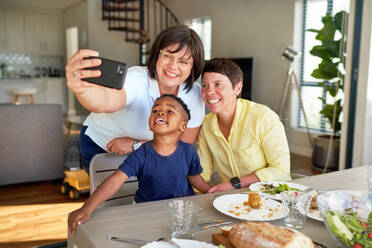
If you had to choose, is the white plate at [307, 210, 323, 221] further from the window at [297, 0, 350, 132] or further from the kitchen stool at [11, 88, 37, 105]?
the kitchen stool at [11, 88, 37, 105]

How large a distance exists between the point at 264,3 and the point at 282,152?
476 cm

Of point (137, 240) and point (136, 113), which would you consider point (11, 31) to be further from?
point (137, 240)

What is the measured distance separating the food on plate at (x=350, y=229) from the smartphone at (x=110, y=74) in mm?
685

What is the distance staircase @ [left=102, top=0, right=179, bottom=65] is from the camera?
8250mm

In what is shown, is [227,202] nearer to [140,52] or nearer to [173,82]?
[173,82]

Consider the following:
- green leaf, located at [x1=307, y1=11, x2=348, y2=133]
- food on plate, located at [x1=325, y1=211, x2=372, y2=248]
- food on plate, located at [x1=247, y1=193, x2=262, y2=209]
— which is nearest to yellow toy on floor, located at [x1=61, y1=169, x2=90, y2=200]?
food on plate, located at [x1=247, y1=193, x2=262, y2=209]

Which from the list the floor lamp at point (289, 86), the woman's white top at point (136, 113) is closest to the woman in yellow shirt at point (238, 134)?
the woman's white top at point (136, 113)

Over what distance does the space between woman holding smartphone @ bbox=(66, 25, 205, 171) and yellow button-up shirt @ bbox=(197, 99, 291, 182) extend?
0.38 feet

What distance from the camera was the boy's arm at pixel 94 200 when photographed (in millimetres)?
995

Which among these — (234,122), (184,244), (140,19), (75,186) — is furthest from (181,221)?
(140,19)

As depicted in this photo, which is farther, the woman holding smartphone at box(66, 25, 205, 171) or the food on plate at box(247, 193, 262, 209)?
the woman holding smartphone at box(66, 25, 205, 171)

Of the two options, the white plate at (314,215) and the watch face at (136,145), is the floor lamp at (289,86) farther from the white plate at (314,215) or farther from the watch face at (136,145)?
the white plate at (314,215)

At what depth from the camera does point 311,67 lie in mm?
5332

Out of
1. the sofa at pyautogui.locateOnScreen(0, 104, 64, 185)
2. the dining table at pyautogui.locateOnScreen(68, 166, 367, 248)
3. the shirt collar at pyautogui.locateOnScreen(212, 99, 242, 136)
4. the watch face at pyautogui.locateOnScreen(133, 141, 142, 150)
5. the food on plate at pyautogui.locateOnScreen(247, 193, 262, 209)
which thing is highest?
the shirt collar at pyautogui.locateOnScreen(212, 99, 242, 136)
